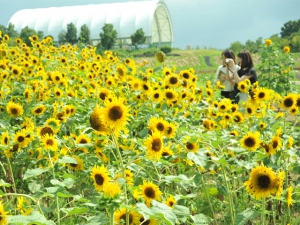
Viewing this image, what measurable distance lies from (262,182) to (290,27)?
5579cm

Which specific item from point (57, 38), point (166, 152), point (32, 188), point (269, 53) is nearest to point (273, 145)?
point (166, 152)

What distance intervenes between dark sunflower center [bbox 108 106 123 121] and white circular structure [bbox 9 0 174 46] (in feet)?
152

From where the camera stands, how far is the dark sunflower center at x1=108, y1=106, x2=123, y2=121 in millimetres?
1563

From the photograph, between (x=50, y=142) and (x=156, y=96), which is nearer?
(x=50, y=142)

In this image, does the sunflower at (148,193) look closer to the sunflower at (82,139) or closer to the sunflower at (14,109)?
the sunflower at (82,139)

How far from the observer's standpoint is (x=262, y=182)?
1620mm

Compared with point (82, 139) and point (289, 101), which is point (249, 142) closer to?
point (289, 101)

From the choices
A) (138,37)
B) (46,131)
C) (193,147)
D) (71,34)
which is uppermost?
(71,34)

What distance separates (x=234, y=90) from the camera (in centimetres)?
593

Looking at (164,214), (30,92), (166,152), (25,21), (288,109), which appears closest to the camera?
(164,214)

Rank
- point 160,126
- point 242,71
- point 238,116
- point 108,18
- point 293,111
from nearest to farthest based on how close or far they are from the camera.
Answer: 1. point 160,126
2. point 293,111
3. point 238,116
4. point 242,71
5. point 108,18

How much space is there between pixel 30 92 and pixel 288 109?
2.42 metres

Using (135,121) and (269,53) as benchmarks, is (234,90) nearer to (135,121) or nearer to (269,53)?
(269,53)

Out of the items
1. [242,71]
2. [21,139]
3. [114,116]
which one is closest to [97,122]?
[114,116]
